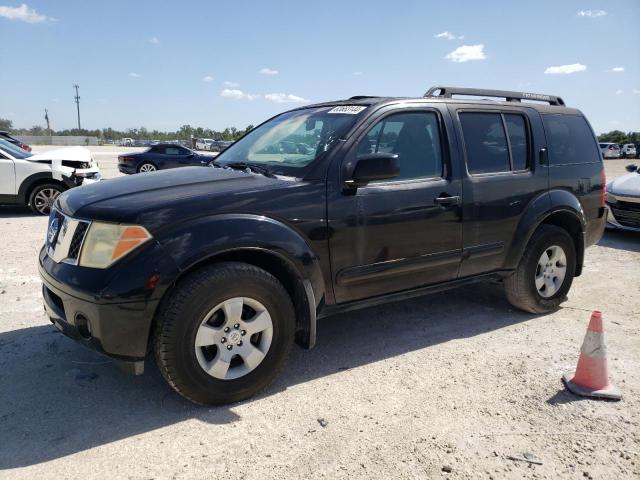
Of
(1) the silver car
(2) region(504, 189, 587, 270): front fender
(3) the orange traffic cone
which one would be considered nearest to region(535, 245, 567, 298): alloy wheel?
(2) region(504, 189, 587, 270): front fender

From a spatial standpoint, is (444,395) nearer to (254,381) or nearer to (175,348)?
(254,381)

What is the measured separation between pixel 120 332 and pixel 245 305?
69 cm

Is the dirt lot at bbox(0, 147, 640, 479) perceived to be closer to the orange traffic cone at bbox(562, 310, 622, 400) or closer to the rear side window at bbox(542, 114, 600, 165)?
the orange traffic cone at bbox(562, 310, 622, 400)

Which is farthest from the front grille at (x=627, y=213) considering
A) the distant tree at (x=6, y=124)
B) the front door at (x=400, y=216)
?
the distant tree at (x=6, y=124)

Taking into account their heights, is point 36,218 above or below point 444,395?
above

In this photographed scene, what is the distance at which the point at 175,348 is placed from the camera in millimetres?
2656

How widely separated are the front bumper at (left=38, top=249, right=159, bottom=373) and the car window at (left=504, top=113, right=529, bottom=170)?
10.3 feet

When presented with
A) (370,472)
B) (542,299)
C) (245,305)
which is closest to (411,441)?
(370,472)

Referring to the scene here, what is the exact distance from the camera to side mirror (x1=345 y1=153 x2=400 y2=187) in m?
3.08

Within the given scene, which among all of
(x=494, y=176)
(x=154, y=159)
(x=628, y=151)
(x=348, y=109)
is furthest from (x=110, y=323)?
(x=628, y=151)

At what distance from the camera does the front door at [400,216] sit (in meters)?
3.21

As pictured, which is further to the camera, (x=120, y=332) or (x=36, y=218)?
(x=36, y=218)

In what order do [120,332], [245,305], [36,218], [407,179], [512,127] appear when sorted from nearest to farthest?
[120,332] → [245,305] → [407,179] → [512,127] → [36,218]

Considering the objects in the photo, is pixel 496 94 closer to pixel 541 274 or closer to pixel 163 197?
pixel 541 274
